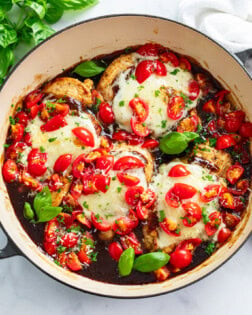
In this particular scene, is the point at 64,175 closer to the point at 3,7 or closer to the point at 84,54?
the point at 84,54

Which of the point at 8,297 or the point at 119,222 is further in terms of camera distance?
the point at 8,297

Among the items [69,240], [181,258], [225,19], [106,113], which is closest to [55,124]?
[106,113]

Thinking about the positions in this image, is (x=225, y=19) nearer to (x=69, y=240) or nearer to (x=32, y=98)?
(x=32, y=98)

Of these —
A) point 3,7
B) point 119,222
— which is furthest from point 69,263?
point 3,7

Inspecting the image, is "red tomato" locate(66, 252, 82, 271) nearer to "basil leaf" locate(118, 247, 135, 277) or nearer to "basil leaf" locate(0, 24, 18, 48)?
"basil leaf" locate(118, 247, 135, 277)

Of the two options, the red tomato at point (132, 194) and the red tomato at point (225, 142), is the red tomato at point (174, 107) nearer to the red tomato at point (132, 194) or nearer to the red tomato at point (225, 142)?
the red tomato at point (225, 142)
